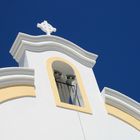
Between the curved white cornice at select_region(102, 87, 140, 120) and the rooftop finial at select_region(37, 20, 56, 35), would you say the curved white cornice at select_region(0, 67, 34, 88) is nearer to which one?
the curved white cornice at select_region(102, 87, 140, 120)

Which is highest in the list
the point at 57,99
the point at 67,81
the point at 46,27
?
the point at 46,27

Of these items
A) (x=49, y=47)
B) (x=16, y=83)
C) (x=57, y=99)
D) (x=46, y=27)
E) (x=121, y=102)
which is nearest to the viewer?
(x=16, y=83)

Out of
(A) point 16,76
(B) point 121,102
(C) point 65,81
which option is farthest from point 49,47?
(B) point 121,102

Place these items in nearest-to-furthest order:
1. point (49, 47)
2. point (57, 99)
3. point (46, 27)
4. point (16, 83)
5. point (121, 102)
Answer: point (16, 83) < point (57, 99) < point (121, 102) < point (49, 47) < point (46, 27)

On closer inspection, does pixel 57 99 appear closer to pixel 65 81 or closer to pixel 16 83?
pixel 16 83

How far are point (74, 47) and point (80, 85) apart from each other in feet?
3.92

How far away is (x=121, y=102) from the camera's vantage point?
43.1ft

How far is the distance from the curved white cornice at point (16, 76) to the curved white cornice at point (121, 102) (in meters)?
1.97

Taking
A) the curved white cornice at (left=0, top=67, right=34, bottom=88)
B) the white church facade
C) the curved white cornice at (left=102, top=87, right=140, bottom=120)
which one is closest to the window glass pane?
the white church facade

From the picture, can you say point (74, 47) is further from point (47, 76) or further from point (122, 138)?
point (122, 138)

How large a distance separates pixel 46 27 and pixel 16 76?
2796 mm

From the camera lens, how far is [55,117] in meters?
11.5

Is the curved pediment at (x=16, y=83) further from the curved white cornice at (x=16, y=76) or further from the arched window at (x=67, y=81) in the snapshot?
the arched window at (x=67, y=81)

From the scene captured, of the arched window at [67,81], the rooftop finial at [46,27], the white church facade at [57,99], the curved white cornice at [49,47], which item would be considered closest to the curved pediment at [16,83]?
the white church facade at [57,99]
